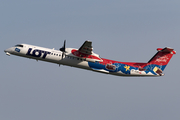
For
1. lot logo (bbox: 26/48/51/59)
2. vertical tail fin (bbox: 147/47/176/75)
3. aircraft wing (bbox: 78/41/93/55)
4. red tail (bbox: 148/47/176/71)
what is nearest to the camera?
aircraft wing (bbox: 78/41/93/55)

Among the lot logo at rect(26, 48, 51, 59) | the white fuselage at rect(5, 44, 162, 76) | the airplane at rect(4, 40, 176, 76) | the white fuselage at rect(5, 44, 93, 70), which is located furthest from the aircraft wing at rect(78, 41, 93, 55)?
the lot logo at rect(26, 48, 51, 59)

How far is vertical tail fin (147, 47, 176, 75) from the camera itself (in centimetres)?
3919

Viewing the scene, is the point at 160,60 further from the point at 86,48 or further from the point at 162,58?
the point at 86,48

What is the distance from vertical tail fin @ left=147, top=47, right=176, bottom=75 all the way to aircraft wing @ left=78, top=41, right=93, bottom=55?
34.5ft

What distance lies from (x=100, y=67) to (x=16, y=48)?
12231 millimetres

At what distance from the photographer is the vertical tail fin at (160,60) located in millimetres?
39188

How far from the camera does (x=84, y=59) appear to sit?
35.7 meters

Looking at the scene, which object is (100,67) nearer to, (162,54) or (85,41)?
(85,41)

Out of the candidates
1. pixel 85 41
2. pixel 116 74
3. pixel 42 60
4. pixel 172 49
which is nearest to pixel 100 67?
pixel 116 74

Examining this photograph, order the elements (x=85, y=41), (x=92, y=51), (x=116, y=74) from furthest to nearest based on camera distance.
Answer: (x=116, y=74)
(x=92, y=51)
(x=85, y=41)

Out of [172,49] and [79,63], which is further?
[172,49]

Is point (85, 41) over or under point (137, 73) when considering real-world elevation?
over

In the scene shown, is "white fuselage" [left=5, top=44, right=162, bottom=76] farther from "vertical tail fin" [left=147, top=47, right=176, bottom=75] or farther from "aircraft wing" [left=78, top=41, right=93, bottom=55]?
"vertical tail fin" [left=147, top=47, right=176, bottom=75]

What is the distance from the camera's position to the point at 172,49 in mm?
38719
